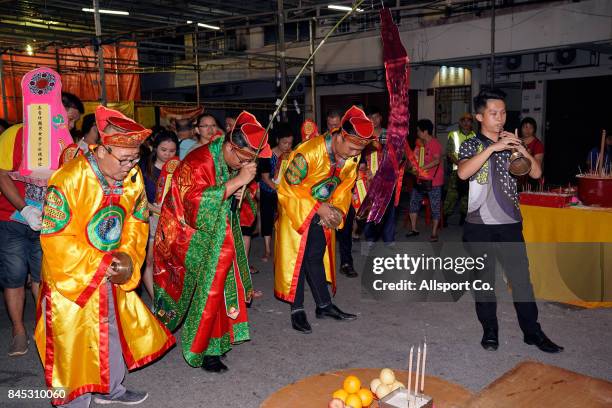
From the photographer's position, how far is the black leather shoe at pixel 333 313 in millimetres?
4051

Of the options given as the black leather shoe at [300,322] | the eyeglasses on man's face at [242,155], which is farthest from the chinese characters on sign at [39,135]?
the black leather shoe at [300,322]

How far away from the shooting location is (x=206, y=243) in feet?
9.97

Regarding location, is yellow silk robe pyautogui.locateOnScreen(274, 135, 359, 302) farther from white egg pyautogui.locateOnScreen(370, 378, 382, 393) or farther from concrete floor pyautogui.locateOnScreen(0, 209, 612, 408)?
white egg pyautogui.locateOnScreen(370, 378, 382, 393)

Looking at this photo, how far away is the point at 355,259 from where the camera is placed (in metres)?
5.86

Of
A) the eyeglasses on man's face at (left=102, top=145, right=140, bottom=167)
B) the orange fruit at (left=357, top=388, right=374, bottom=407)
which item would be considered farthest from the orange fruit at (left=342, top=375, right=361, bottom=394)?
the eyeglasses on man's face at (left=102, top=145, right=140, bottom=167)

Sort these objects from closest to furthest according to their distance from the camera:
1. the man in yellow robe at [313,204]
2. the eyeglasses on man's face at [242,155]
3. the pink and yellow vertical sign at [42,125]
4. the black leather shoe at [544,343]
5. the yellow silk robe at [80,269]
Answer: the yellow silk robe at [80,269] → the eyeglasses on man's face at [242,155] → the pink and yellow vertical sign at [42,125] → the black leather shoe at [544,343] → the man in yellow robe at [313,204]

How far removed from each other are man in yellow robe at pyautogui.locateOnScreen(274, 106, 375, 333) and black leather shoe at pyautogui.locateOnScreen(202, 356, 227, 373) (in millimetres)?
767

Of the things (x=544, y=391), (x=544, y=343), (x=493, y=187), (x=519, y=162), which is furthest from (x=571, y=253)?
(x=544, y=391)

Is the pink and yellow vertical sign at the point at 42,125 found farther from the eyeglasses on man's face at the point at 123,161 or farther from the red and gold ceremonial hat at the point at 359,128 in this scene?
the red and gold ceremonial hat at the point at 359,128

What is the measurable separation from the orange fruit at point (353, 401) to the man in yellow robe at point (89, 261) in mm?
1258

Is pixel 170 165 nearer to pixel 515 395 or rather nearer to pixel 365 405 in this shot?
pixel 365 405

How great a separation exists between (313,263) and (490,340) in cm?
131

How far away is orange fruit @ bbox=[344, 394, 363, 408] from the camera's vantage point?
5.90ft

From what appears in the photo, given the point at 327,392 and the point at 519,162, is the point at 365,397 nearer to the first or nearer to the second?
the point at 327,392
